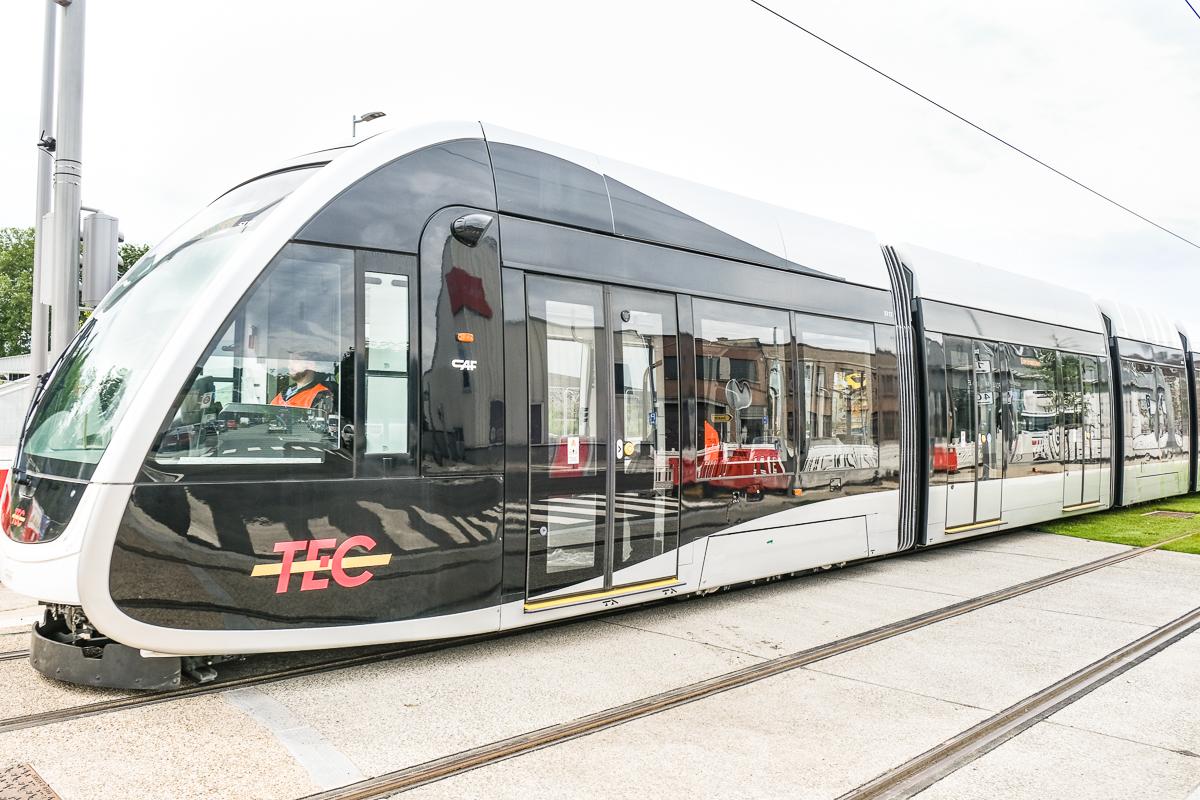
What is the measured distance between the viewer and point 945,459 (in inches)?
414

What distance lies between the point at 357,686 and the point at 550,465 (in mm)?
1867

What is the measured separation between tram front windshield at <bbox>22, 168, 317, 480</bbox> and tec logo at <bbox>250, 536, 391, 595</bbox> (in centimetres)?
107

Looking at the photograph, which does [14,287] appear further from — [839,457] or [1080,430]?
[839,457]

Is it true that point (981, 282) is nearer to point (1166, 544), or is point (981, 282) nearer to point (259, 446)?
point (1166, 544)

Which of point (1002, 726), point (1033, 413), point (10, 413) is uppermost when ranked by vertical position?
point (10, 413)

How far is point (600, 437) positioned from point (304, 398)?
219cm

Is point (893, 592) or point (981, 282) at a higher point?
point (981, 282)

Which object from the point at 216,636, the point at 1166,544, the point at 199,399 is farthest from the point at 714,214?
the point at 1166,544

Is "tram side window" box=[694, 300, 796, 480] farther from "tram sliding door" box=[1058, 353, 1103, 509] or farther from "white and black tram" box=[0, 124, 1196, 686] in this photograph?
"tram sliding door" box=[1058, 353, 1103, 509]

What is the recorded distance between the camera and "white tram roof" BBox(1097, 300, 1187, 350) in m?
15.3

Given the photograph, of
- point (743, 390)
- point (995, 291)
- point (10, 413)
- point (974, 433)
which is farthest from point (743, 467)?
point (10, 413)

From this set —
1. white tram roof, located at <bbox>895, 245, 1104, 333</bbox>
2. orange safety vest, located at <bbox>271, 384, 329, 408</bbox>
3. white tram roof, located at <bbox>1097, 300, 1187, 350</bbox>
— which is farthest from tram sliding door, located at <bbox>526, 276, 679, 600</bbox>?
white tram roof, located at <bbox>1097, 300, 1187, 350</bbox>

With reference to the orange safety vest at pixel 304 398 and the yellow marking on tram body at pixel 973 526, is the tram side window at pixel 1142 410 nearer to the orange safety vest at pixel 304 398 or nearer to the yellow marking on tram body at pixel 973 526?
the yellow marking on tram body at pixel 973 526

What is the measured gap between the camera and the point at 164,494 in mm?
4715
